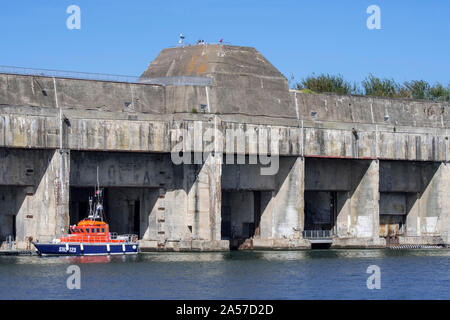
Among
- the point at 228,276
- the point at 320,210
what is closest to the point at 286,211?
the point at 320,210

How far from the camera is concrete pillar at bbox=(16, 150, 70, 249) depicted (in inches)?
3383

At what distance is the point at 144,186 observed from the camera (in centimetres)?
9469

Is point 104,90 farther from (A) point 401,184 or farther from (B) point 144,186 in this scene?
(A) point 401,184

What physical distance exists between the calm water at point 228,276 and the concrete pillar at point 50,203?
2.89 metres

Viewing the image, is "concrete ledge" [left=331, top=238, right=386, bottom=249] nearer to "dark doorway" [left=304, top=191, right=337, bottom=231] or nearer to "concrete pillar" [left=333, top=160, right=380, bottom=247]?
"concrete pillar" [left=333, top=160, right=380, bottom=247]

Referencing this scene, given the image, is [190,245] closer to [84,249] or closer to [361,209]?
[84,249]

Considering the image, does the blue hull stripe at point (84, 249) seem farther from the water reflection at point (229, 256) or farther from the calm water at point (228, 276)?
the calm water at point (228, 276)

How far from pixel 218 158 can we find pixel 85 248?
1449 centimetres

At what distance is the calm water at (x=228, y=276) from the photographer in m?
61.9

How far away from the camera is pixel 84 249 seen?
3349 inches
